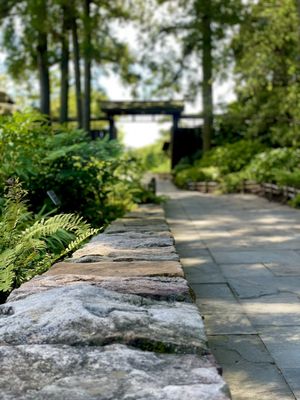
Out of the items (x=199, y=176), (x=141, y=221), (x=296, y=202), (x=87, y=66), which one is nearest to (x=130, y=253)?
(x=141, y=221)

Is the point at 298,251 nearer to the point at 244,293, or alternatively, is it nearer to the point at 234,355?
the point at 244,293

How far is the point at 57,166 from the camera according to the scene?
6.61 metres

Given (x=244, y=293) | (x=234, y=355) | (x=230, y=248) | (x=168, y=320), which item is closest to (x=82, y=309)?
(x=168, y=320)

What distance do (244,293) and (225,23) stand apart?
2118cm

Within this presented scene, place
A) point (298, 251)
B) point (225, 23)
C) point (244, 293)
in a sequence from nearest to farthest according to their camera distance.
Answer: point (244, 293) → point (298, 251) → point (225, 23)

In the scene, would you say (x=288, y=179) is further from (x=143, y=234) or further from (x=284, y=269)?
(x=143, y=234)

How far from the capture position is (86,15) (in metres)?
21.0

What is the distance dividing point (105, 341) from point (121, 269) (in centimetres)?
126

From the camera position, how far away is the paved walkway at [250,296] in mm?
2668

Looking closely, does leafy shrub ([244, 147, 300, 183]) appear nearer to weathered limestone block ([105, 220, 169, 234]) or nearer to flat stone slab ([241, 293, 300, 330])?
weathered limestone block ([105, 220, 169, 234])

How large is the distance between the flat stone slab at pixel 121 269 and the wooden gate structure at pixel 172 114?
27223 mm

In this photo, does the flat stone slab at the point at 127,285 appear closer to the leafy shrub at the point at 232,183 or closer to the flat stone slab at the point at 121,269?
the flat stone slab at the point at 121,269

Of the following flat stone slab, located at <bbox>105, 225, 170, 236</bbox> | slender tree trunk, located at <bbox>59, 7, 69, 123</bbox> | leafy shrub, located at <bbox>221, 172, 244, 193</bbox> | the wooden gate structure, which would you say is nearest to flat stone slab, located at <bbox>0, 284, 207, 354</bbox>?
flat stone slab, located at <bbox>105, 225, 170, 236</bbox>

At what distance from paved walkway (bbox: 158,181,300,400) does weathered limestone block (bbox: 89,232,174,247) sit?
46cm
